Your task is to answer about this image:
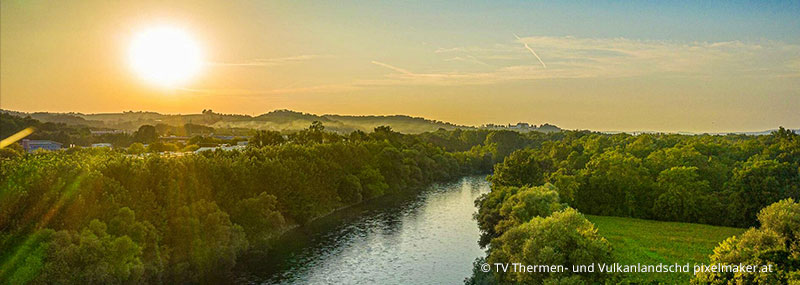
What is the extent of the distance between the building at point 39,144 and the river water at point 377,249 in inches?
2972

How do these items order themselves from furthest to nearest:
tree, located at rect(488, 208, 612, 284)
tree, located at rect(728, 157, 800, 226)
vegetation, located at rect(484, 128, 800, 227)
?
vegetation, located at rect(484, 128, 800, 227)
tree, located at rect(728, 157, 800, 226)
tree, located at rect(488, 208, 612, 284)

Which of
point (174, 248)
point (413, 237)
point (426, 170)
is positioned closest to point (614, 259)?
point (413, 237)

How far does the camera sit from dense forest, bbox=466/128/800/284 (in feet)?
93.5

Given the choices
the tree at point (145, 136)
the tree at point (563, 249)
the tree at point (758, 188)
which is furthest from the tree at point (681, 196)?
the tree at point (145, 136)

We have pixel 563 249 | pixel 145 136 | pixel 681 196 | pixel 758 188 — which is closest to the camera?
pixel 563 249

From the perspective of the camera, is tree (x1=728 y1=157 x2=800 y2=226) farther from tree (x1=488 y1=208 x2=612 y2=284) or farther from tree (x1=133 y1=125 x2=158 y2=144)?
tree (x1=133 y1=125 x2=158 y2=144)

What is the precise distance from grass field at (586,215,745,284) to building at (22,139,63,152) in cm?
11642

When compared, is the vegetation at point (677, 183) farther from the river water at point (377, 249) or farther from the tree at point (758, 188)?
the river water at point (377, 249)

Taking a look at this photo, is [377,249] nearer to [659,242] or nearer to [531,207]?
[531,207]

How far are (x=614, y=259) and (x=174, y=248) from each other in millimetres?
39708

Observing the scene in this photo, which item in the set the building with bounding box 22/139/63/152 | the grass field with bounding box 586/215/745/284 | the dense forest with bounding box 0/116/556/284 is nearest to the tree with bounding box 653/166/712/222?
the grass field with bounding box 586/215/745/284

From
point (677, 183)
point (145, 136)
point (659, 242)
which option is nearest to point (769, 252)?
point (659, 242)

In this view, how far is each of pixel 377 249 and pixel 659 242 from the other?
99.3 feet

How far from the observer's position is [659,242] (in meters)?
48.7
